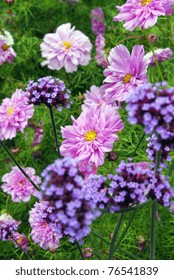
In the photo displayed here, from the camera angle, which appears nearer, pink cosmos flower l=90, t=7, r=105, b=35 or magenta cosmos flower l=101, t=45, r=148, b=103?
magenta cosmos flower l=101, t=45, r=148, b=103

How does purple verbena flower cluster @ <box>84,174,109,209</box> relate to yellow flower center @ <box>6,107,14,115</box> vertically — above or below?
below

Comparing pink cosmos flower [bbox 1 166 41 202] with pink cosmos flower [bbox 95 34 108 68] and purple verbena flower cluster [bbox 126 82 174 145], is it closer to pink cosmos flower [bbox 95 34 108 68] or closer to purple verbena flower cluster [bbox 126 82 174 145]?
pink cosmos flower [bbox 95 34 108 68]

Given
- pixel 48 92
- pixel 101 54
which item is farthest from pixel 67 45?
pixel 48 92

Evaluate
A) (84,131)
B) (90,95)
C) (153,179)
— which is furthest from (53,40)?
(153,179)

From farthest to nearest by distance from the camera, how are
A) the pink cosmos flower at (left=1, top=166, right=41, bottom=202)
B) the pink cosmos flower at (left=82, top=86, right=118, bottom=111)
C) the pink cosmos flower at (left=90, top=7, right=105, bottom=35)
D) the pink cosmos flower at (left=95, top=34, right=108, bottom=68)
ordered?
1. the pink cosmos flower at (left=90, top=7, right=105, bottom=35)
2. the pink cosmos flower at (left=95, top=34, right=108, bottom=68)
3. the pink cosmos flower at (left=1, top=166, right=41, bottom=202)
4. the pink cosmos flower at (left=82, top=86, right=118, bottom=111)

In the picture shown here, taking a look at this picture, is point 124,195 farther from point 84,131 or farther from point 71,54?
point 71,54

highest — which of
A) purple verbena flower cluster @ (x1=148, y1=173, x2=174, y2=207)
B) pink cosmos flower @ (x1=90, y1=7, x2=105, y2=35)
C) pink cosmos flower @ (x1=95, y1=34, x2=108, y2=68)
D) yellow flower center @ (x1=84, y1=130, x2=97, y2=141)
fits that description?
pink cosmos flower @ (x1=90, y1=7, x2=105, y2=35)

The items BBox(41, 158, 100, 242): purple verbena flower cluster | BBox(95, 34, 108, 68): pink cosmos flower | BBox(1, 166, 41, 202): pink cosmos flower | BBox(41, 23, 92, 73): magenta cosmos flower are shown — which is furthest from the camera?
BBox(95, 34, 108, 68): pink cosmos flower

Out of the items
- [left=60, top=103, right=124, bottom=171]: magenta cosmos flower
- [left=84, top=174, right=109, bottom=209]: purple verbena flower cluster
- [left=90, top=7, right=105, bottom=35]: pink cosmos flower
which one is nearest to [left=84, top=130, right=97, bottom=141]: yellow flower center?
[left=60, top=103, right=124, bottom=171]: magenta cosmos flower

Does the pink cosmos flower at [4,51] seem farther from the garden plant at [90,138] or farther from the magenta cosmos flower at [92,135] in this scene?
the magenta cosmos flower at [92,135]
